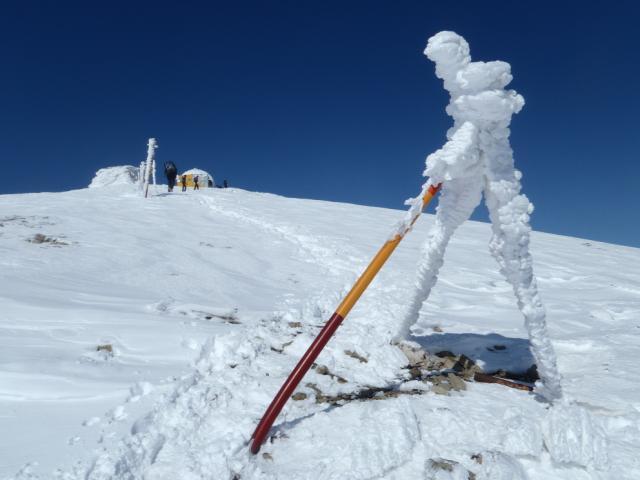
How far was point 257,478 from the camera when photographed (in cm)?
228

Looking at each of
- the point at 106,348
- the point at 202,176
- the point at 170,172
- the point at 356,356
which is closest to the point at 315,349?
the point at 356,356

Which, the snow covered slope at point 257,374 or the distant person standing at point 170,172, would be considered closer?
the snow covered slope at point 257,374

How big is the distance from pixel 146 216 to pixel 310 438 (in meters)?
10.1

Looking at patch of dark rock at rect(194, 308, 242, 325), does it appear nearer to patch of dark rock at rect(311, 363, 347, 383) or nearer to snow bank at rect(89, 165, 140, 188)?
patch of dark rock at rect(311, 363, 347, 383)

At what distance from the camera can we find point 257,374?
11.3ft

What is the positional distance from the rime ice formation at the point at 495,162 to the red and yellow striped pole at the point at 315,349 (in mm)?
325

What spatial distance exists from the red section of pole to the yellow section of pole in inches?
3.9

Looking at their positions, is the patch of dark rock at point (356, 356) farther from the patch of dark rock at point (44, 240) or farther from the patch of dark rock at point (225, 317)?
the patch of dark rock at point (44, 240)

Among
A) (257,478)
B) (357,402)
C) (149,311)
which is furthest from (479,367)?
(149,311)

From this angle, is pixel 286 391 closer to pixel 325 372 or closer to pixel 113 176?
pixel 325 372

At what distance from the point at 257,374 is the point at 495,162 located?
252 centimetres

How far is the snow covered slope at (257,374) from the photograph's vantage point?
93.5 inches

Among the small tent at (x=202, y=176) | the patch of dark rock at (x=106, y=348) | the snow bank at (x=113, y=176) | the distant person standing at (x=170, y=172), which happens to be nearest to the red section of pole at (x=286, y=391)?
the patch of dark rock at (x=106, y=348)

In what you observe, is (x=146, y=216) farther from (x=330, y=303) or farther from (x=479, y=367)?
(x=479, y=367)
